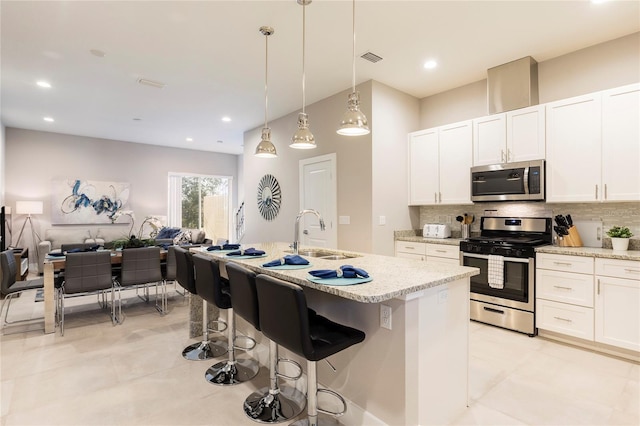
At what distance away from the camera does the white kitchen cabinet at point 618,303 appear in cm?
271

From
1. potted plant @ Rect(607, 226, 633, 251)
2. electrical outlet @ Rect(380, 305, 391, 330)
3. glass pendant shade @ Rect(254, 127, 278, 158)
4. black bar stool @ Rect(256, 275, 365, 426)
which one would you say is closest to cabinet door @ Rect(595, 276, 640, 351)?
potted plant @ Rect(607, 226, 633, 251)

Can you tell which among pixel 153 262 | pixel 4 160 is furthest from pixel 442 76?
pixel 4 160

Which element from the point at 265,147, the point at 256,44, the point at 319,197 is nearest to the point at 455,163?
the point at 319,197

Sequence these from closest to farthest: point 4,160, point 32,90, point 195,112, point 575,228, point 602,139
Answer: point 602,139
point 575,228
point 32,90
point 195,112
point 4,160

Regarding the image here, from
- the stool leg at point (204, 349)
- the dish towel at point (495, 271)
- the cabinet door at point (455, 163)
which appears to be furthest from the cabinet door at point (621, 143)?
the stool leg at point (204, 349)

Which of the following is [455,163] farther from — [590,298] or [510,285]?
[590,298]

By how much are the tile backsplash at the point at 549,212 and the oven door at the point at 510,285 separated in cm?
77

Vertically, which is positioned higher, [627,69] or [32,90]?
[32,90]

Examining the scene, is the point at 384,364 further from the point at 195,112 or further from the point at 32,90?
the point at 32,90

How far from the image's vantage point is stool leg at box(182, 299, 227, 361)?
285cm

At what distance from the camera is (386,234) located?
4.30m

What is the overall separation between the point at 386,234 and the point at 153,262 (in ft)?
9.75

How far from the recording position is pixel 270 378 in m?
2.11

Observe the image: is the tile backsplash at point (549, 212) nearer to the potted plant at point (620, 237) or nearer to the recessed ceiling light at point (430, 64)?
the potted plant at point (620, 237)
